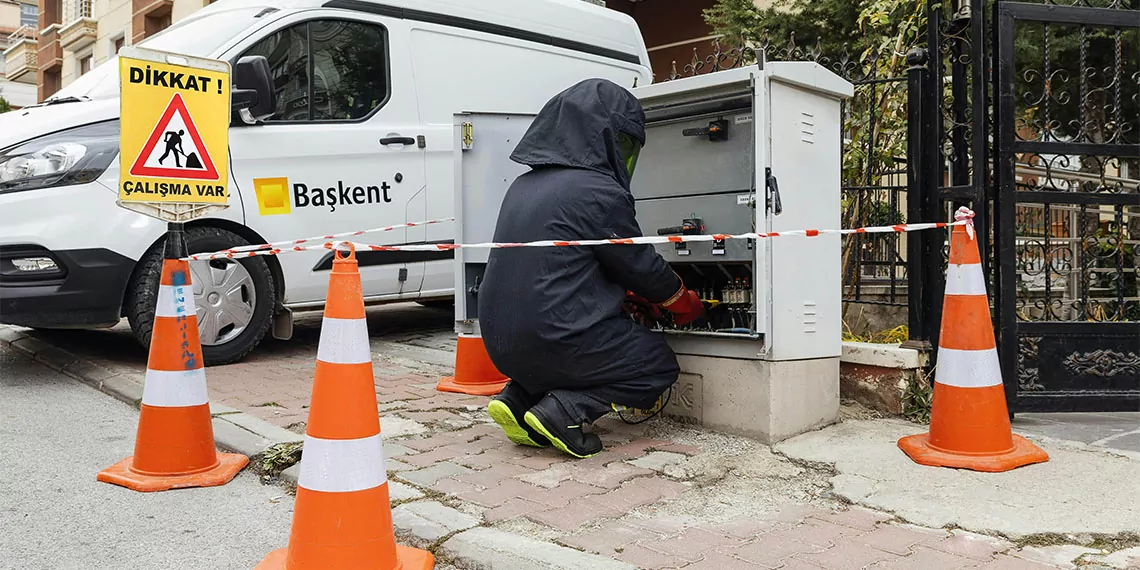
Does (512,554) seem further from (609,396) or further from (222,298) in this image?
(222,298)

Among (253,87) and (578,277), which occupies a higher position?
(253,87)

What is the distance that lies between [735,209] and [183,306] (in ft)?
8.45

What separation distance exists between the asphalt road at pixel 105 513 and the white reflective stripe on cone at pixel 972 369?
270 centimetres

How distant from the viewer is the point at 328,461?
101 inches

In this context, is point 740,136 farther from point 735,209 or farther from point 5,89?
point 5,89

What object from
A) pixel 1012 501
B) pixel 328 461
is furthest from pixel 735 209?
A: pixel 328 461

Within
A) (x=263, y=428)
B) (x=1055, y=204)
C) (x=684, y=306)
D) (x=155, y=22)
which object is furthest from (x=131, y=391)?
(x=155, y=22)

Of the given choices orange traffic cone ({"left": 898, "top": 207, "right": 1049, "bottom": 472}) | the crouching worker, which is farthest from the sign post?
orange traffic cone ({"left": 898, "top": 207, "right": 1049, "bottom": 472})

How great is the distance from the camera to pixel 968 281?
3.69 m

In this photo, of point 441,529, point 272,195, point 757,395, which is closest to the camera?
point 441,529

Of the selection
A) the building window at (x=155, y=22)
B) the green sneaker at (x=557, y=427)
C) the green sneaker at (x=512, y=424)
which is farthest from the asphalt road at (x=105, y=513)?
the building window at (x=155, y=22)

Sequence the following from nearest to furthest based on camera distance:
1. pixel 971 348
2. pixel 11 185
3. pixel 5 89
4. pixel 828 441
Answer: pixel 971 348, pixel 828 441, pixel 11 185, pixel 5 89

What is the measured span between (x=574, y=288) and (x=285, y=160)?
3046mm

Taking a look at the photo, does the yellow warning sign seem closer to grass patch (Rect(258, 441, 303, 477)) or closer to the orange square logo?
grass patch (Rect(258, 441, 303, 477))
